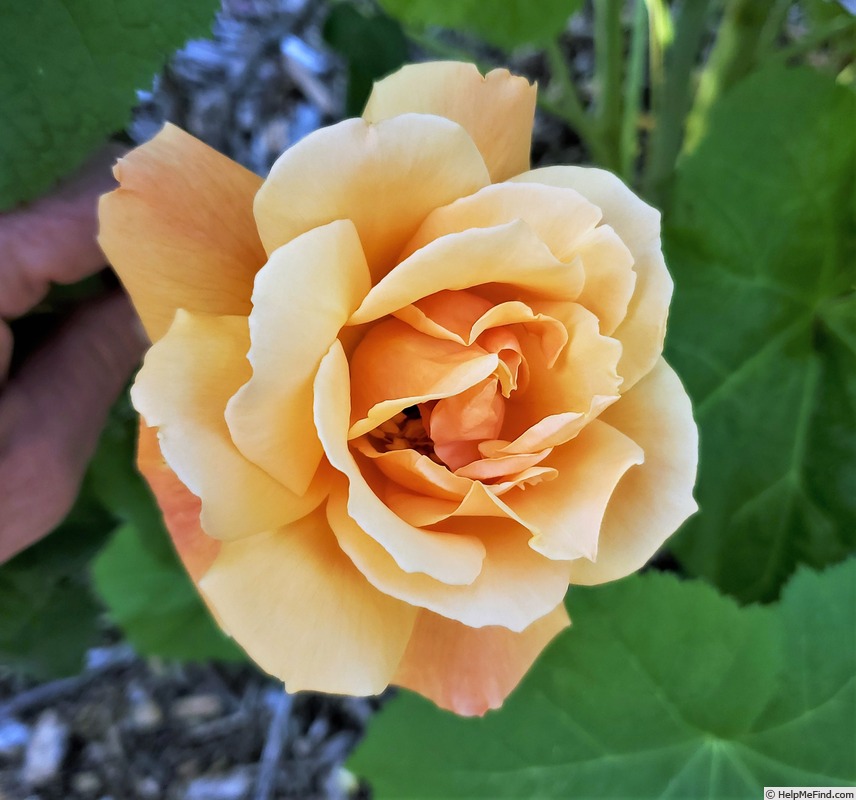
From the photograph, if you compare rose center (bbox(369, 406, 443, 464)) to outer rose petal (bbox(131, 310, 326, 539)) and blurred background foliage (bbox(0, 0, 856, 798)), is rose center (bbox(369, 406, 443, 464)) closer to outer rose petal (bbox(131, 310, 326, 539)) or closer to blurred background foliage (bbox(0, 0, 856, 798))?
outer rose petal (bbox(131, 310, 326, 539))

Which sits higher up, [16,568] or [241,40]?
[241,40]

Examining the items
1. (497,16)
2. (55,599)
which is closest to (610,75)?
(497,16)

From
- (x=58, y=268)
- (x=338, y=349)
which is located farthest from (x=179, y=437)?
(x=58, y=268)

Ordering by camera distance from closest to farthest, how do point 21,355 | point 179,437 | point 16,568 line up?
point 179,437
point 21,355
point 16,568

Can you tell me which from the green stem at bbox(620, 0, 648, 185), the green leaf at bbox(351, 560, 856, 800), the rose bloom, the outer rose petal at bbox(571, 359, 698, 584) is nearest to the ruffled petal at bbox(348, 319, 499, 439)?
the rose bloom

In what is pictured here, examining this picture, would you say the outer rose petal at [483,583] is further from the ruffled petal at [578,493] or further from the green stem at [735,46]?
the green stem at [735,46]

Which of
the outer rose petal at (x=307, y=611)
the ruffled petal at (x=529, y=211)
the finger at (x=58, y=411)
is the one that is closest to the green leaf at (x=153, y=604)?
the finger at (x=58, y=411)

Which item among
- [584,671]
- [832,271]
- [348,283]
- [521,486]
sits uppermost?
[348,283]

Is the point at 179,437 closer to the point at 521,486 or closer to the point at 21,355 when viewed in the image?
the point at 521,486

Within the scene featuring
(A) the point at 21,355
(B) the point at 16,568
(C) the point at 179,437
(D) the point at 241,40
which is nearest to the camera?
(C) the point at 179,437
